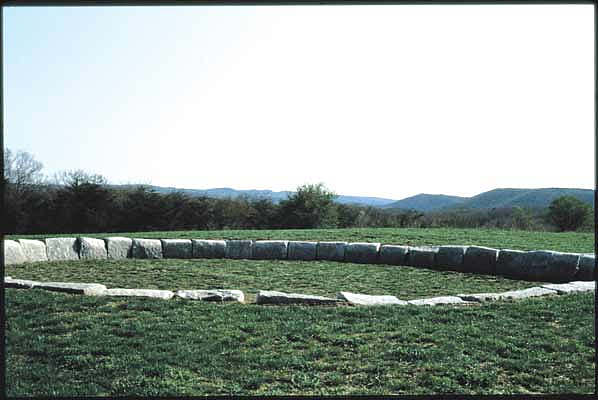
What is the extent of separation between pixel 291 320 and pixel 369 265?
504cm

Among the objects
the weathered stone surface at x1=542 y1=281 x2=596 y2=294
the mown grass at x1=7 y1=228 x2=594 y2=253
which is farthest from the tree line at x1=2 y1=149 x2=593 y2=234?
the weathered stone surface at x1=542 y1=281 x2=596 y2=294

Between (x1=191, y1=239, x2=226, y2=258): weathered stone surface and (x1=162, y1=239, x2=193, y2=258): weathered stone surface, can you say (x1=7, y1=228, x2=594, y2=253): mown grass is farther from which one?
(x1=162, y1=239, x2=193, y2=258): weathered stone surface

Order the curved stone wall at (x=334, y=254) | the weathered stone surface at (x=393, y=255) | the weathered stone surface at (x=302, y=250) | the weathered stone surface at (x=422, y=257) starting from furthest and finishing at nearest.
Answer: the weathered stone surface at (x=302, y=250)
the weathered stone surface at (x=393, y=255)
the weathered stone surface at (x=422, y=257)
the curved stone wall at (x=334, y=254)

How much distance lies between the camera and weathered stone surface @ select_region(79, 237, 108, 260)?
1046cm

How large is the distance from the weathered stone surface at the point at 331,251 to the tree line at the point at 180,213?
33.9ft

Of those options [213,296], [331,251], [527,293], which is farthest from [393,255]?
[213,296]

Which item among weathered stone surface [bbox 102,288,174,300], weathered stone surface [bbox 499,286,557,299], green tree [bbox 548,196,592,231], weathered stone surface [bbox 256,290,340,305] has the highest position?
green tree [bbox 548,196,592,231]

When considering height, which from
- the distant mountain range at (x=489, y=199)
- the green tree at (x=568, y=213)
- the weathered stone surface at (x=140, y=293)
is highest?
the distant mountain range at (x=489, y=199)

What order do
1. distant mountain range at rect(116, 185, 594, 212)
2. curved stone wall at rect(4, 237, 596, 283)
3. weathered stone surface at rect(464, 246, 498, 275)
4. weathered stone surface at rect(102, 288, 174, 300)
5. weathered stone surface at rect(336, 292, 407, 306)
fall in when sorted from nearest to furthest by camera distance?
A: 1. weathered stone surface at rect(336, 292, 407, 306)
2. weathered stone surface at rect(102, 288, 174, 300)
3. curved stone wall at rect(4, 237, 596, 283)
4. weathered stone surface at rect(464, 246, 498, 275)
5. distant mountain range at rect(116, 185, 594, 212)

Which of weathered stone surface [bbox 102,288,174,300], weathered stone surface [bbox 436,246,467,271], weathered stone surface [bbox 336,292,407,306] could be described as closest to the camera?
weathered stone surface [bbox 336,292,407,306]

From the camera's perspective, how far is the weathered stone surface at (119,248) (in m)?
10.7

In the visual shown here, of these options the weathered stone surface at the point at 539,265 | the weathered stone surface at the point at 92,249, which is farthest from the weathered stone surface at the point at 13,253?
the weathered stone surface at the point at 539,265

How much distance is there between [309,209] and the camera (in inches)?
899

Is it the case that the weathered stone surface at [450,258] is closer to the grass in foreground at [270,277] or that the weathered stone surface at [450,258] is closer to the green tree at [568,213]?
the grass in foreground at [270,277]
